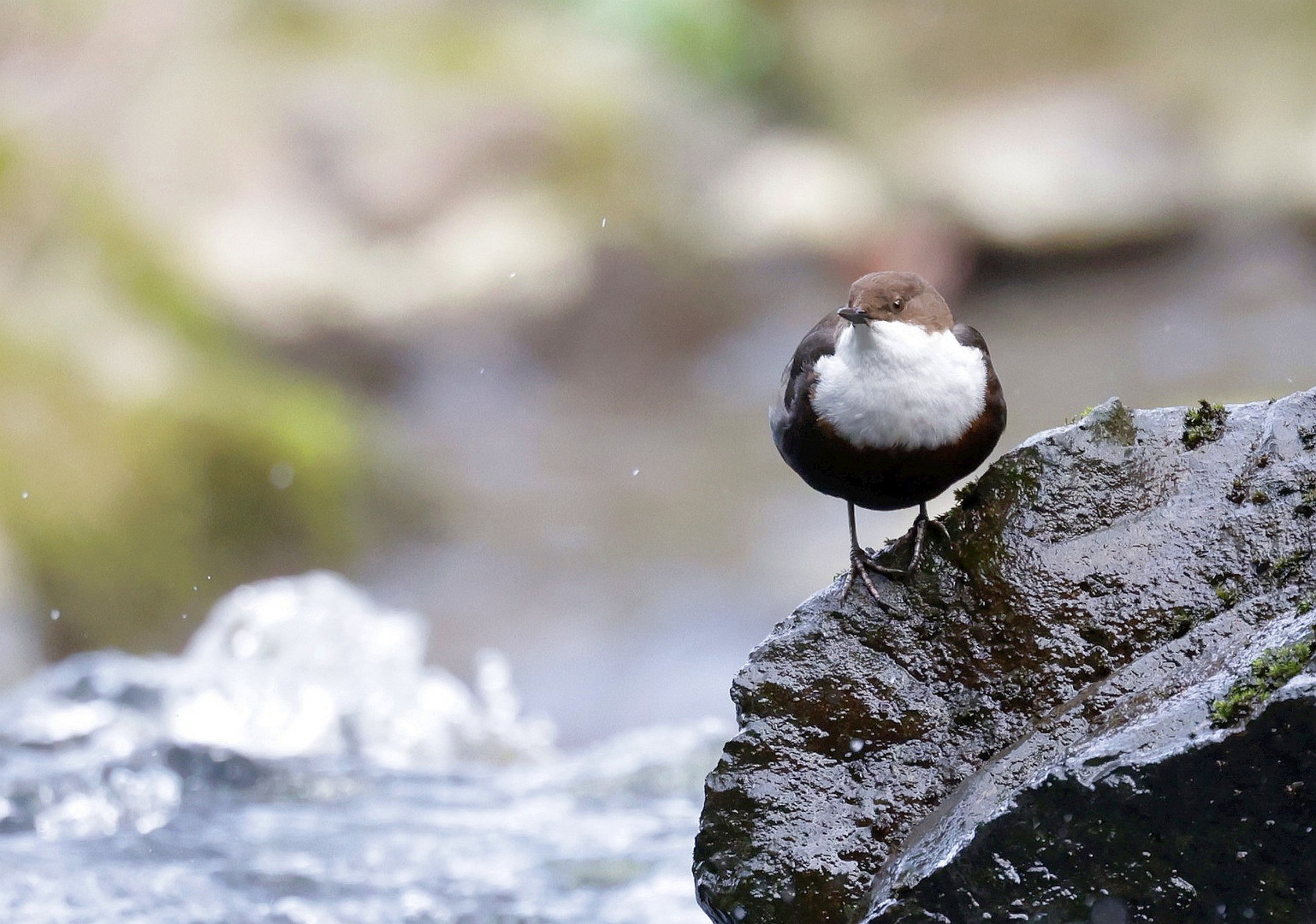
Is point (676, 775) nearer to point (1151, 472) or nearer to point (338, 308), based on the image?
point (1151, 472)

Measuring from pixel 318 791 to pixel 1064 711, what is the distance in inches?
136

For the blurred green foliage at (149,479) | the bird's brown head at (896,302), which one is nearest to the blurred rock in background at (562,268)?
the blurred green foliage at (149,479)

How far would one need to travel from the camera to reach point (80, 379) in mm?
7094

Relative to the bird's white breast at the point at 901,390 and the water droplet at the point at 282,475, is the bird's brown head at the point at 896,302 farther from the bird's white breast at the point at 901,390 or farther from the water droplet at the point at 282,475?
the water droplet at the point at 282,475

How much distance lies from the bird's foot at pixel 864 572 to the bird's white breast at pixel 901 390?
0.77ft

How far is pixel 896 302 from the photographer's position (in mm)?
2594

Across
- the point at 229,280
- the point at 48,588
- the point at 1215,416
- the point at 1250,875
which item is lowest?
the point at 1250,875

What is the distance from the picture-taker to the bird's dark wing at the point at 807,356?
269cm

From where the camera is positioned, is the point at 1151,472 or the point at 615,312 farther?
the point at 615,312

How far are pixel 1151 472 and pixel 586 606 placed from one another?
5.33 metres

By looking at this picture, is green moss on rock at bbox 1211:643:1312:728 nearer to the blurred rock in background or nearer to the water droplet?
the blurred rock in background

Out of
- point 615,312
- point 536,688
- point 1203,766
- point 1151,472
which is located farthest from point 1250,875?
point 615,312

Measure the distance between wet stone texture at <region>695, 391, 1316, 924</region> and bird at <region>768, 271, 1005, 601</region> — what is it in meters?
0.10

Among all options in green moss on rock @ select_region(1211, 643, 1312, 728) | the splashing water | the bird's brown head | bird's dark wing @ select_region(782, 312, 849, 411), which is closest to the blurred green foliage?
the splashing water
